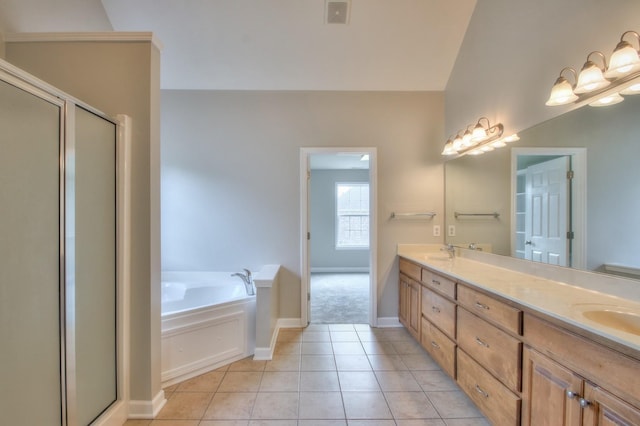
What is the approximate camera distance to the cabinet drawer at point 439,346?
2000 millimetres

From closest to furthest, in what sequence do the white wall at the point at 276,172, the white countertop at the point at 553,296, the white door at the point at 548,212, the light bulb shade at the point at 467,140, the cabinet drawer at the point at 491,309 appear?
the white countertop at the point at 553,296 → the cabinet drawer at the point at 491,309 → the white door at the point at 548,212 → the light bulb shade at the point at 467,140 → the white wall at the point at 276,172

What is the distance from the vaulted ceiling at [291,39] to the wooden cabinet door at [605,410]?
2.92 metres

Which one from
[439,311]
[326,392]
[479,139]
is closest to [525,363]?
[439,311]

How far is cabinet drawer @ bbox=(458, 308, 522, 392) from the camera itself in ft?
4.60

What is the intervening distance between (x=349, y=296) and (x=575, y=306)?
3446 millimetres

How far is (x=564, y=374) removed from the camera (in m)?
1.13

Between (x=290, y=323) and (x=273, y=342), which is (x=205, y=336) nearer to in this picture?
(x=273, y=342)

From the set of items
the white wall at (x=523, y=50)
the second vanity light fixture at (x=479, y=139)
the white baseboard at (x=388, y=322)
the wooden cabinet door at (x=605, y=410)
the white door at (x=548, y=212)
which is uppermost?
Result: the white wall at (x=523, y=50)

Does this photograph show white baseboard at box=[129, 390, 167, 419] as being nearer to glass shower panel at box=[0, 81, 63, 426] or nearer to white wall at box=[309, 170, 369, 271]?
glass shower panel at box=[0, 81, 63, 426]

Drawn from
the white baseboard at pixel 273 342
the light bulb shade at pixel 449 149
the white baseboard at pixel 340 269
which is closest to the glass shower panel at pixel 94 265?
the white baseboard at pixel 273 342

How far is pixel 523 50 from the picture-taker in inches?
82.0

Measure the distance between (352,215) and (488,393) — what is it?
5119mm

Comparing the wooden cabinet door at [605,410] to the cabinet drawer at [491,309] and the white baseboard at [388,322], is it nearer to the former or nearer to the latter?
the cabinet drawer at [491,309]

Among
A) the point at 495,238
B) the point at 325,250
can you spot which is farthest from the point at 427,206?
the point at 325,250
